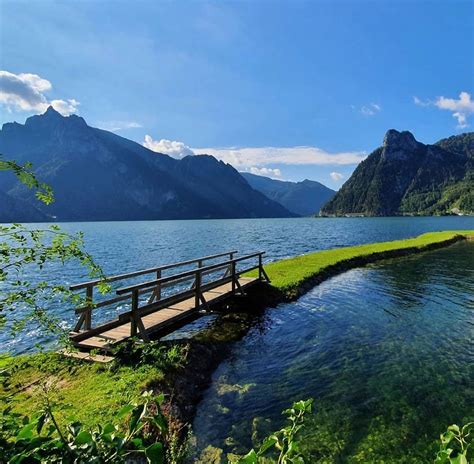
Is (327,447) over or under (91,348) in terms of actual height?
under

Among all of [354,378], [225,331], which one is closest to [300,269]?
[225,331]

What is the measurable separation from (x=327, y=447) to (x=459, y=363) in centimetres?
774

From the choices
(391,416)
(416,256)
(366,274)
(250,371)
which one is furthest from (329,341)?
(416,256)

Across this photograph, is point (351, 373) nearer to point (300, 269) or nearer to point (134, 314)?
point (134, 314)

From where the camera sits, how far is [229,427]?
928 cm

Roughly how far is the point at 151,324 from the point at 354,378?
8334 millimetres

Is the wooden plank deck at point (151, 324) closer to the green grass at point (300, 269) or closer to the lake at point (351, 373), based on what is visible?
the lake at point (351, 373)

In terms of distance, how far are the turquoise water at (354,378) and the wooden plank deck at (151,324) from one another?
114 inches

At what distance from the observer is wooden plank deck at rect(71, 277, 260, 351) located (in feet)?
39.3

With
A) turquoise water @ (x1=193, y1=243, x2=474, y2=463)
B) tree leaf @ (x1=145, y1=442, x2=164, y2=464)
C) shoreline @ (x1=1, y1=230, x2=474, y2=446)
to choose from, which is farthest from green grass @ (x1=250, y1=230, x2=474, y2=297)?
tree leaf @ (x1=145, y1=442, x2=164, y2=464)

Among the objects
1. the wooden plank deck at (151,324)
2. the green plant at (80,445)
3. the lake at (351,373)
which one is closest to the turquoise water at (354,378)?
the lake at (351,373)

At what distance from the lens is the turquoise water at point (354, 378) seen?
8.68m

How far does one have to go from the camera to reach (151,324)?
1386cm

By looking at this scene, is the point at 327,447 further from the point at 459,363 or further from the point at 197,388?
the point at 459,363
